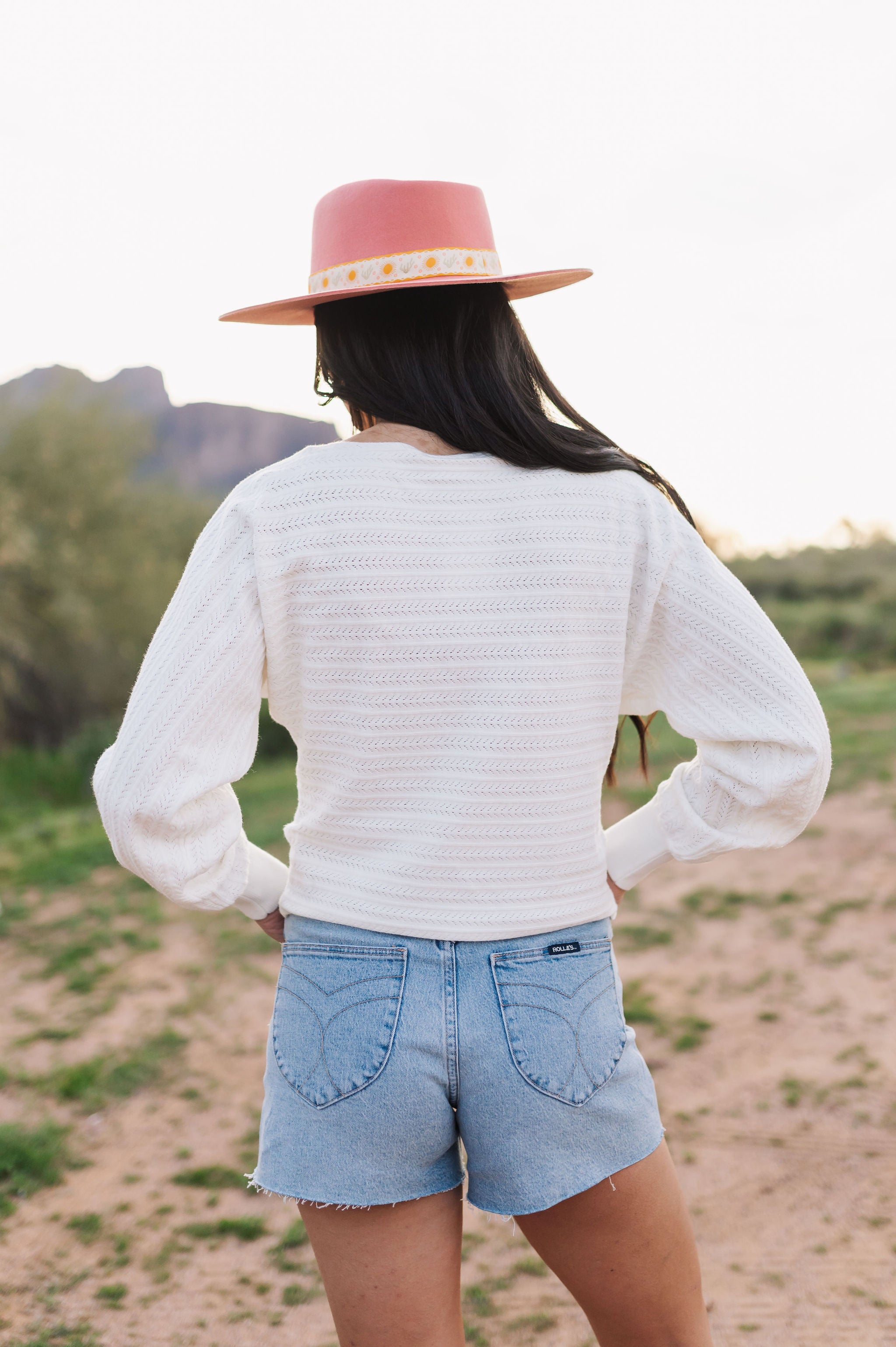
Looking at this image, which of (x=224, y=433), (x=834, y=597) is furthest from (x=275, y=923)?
(x=224, y=433)

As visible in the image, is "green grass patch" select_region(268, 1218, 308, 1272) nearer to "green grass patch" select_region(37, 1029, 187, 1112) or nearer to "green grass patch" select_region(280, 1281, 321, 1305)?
"green grass patch" select_region(280, 1281, 321, 1305)

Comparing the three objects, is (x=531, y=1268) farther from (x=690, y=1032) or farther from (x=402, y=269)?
(x=402, y=269)

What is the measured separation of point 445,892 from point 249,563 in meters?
0.38

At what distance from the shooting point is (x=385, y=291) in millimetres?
1130

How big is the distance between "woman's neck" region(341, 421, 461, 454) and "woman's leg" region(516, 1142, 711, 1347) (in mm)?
756

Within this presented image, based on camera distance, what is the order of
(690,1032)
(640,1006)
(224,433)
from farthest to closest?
(224,433), (640,1006), (690,1032)

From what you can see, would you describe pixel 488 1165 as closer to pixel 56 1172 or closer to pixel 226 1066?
pixel 56 1172

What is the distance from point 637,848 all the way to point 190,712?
613mm

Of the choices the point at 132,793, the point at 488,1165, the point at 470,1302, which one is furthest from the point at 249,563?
the point at 470,1302

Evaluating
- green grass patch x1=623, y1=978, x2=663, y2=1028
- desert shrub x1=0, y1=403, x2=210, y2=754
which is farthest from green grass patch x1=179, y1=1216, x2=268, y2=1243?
desert shrub x1=0, y1=403, x2=210, y2=754

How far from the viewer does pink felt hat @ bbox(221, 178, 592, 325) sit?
3.60ft

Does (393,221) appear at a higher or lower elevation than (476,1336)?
higher

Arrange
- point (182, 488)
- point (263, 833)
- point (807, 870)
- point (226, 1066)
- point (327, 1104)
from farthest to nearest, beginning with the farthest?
point (182, 488), point (263, 833), point (807, 870), point (226, 1066), point (327, 1104)

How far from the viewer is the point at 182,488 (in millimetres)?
16156
